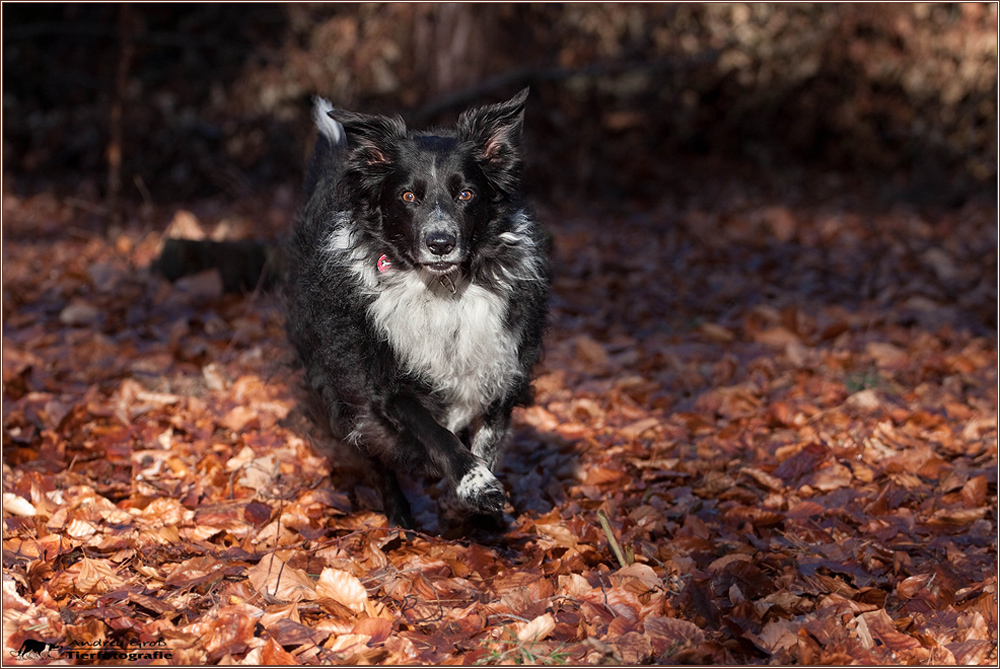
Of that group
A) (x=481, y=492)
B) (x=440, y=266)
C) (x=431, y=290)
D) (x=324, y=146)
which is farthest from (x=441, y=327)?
(x=324, y=146)

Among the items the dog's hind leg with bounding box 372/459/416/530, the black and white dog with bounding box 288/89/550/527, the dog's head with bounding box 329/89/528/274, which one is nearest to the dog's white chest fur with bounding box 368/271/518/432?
the black and white dog with bounding box 288/89/550/527

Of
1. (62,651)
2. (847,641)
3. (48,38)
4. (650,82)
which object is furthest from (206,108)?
(847,641)

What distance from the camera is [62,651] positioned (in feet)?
11.1

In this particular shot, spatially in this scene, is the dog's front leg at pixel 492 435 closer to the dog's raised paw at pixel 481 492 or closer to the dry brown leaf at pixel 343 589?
the dog's raised paw at pixel 481 492

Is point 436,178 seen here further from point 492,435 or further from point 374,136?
point 492,435

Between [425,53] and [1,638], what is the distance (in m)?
10.8

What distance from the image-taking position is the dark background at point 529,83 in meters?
12.9

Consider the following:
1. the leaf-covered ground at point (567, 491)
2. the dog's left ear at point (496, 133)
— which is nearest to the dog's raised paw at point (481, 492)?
the leaf-covered ground at point (567, 491)

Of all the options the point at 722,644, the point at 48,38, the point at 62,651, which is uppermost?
the point at 48,38

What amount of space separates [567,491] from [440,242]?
63.2 inches

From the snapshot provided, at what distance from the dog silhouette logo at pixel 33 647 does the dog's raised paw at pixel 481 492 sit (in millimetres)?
1602

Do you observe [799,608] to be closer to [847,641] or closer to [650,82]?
[847,641]

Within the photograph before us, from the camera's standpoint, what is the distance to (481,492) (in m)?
4.00

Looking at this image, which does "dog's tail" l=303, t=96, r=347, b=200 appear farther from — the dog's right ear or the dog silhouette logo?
the dog silhouette logo
